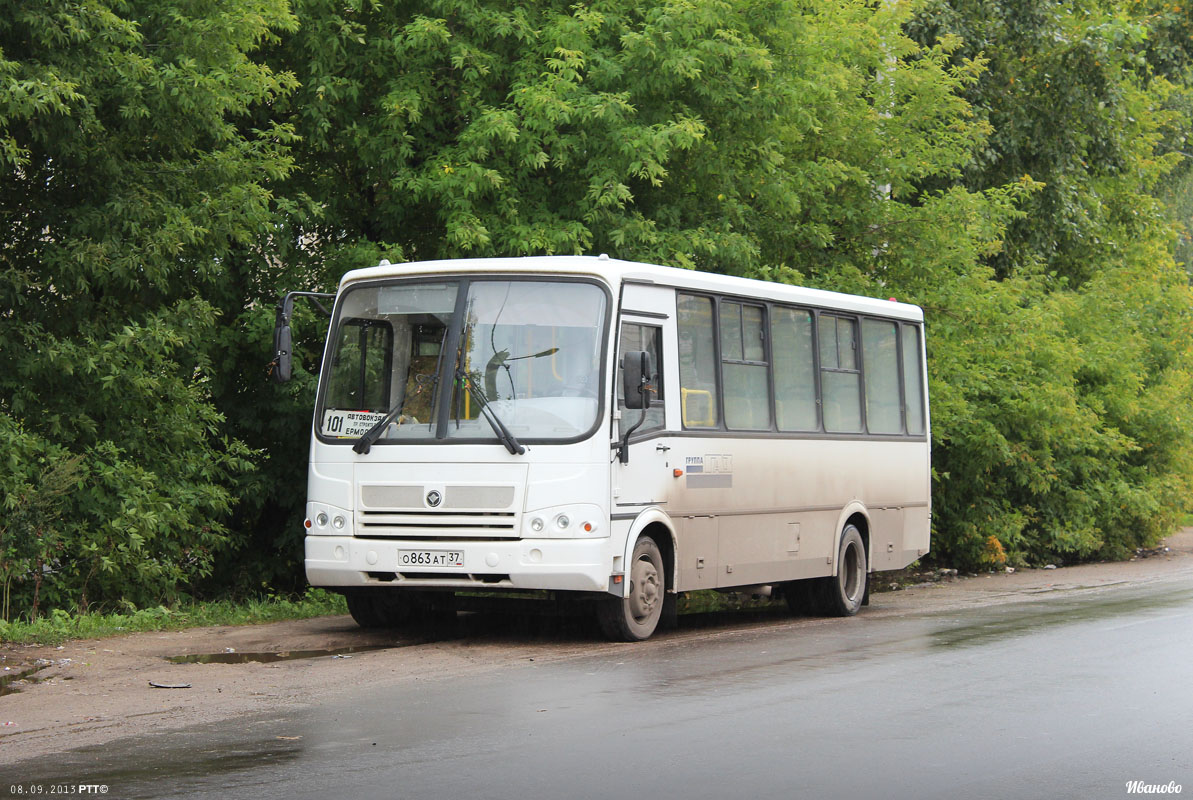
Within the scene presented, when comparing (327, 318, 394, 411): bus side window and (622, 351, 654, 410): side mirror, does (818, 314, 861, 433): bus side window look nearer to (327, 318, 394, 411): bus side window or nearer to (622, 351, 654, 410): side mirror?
(622, 351, 654, 410): side mirror

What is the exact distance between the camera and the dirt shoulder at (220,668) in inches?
362

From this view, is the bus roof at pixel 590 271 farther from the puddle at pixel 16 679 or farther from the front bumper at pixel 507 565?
the puddle at pixel 16 679

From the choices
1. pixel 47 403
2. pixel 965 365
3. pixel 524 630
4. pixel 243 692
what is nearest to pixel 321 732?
pixel 243 692

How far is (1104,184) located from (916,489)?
16.3 meters

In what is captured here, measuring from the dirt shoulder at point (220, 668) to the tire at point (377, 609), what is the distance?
0.22m

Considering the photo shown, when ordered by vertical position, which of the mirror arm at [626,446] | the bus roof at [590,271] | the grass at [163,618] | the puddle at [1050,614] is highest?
the bus roof at [590,271]

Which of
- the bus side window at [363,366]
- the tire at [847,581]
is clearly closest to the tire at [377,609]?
the bus side window at [363,366]

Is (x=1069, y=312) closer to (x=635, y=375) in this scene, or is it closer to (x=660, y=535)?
(x=660, y=535)

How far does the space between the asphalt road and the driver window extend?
191 cm

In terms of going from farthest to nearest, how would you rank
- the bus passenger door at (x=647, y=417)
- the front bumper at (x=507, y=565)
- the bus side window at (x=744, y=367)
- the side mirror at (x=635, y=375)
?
the bus side window at (x=744, y=367)
the bus passenger door at (x=647, y=417)
the front bumper at (x=507, y=565)
the side mirror at (x=635, y=375)

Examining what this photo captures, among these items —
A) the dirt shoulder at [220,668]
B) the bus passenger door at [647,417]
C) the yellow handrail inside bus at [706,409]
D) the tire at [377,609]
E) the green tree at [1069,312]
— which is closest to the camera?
the dirt shoulder at [220,668]

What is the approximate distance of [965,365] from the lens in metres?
23.5

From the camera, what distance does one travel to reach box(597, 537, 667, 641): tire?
13219 mm

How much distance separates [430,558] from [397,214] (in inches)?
283
